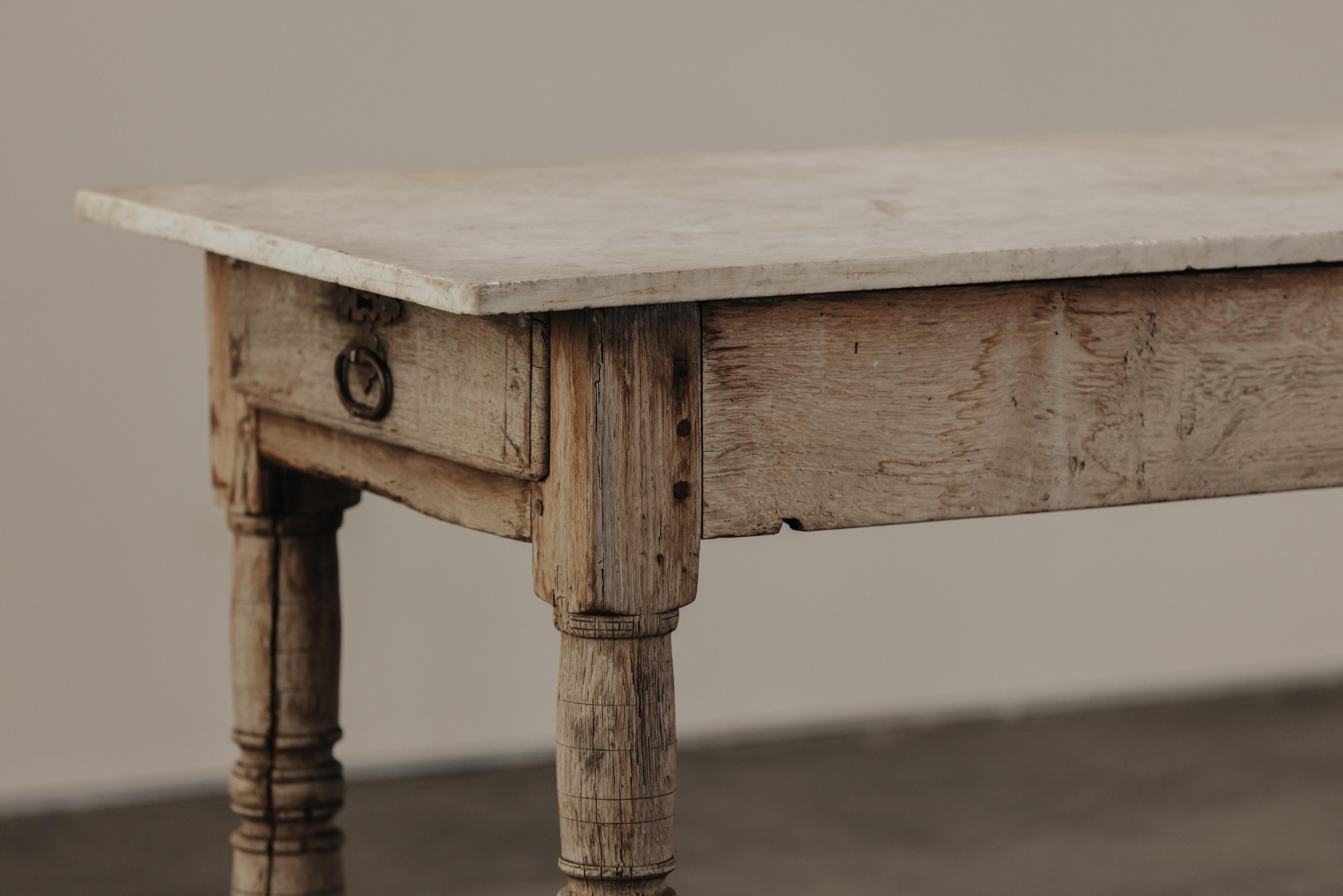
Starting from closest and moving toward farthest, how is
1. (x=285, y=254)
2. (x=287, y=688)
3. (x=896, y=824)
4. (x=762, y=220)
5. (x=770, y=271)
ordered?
(x=770, y=271) → (x=285, y=254) → (x=762, y=220) → (x=287, y=688) → (x=896, y=824)

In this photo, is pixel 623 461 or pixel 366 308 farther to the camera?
pixel 366 308

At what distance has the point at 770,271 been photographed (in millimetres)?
1270

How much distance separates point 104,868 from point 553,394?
1.57m

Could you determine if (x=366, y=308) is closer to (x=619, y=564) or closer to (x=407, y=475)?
(x=407, y=475)

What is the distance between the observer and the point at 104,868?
2.62m

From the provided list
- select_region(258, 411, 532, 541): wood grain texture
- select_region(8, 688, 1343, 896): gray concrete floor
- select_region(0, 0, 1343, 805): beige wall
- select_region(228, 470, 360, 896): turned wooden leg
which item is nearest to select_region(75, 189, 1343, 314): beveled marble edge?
select_region(258, 411, 532, 541): wood grain texture

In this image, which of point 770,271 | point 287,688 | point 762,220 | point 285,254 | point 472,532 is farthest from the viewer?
point 472,532

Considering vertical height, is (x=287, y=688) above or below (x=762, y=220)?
below

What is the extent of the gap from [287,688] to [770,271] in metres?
0.80

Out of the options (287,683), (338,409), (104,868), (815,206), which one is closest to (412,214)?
(338,409)

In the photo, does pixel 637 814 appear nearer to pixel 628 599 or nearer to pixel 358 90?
pixel 628 599

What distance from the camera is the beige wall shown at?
2881 millimetres

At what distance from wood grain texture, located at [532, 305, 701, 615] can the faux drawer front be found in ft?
0.10

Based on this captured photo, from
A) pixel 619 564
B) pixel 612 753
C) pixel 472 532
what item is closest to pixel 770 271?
pixel 619 564
